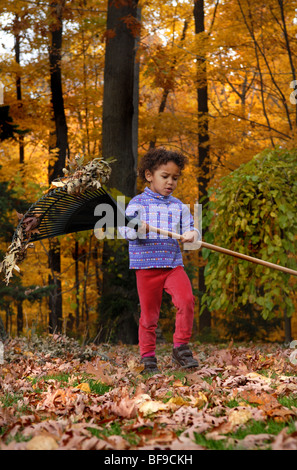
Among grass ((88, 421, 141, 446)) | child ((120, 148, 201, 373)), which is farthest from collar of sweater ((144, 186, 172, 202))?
grass ((88, 421, 141, 446))

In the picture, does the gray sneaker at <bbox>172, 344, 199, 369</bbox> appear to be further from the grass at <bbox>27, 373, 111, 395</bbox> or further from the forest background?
the forest background

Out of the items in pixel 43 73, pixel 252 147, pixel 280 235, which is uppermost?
pixel 43 73

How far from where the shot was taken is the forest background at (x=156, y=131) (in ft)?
20.5

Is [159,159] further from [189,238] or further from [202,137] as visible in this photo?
[202,137]

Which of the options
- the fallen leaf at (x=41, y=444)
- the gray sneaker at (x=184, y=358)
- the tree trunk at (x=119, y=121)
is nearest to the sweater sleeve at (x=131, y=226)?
the gray sneaker at (x=184, y=358)

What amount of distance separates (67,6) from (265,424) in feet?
33.4

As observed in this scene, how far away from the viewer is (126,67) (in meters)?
8.96

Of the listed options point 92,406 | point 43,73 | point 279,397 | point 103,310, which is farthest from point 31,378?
point 43,73

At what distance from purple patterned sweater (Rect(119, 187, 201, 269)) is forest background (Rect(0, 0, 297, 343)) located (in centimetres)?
182

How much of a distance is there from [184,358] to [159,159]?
64.8 inches

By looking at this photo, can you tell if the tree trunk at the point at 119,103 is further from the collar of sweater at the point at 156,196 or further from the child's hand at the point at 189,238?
the child's hand at the point at 189,238

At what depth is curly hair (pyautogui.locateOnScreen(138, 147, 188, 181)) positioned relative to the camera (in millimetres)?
4148

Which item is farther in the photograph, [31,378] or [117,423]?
[31,378]
